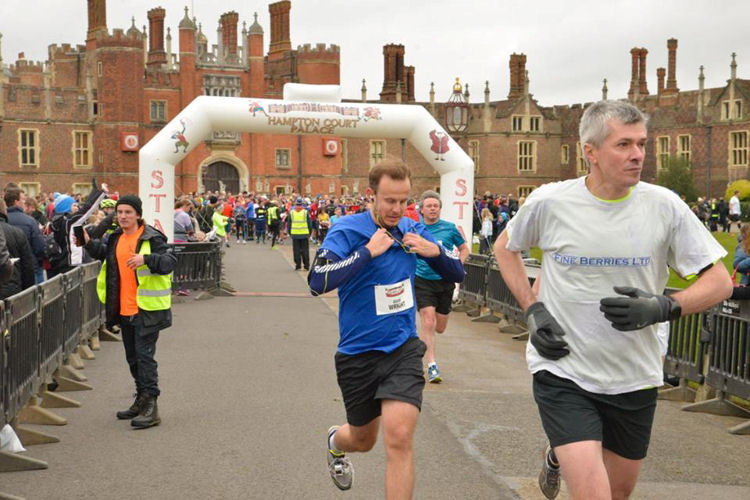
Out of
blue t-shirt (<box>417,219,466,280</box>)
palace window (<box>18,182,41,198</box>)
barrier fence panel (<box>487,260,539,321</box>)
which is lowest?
barrier fence panel (<box>487,260,539,321</box>)

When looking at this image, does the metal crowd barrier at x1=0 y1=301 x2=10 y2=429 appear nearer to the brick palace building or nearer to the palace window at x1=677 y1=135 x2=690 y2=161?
the brick palace building

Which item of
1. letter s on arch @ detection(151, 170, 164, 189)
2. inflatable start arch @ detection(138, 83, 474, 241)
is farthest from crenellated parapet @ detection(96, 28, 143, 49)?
letter s on arch @ detection(151, 170, 164, 189)

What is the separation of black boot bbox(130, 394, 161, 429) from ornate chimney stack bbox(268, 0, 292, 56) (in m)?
54.3

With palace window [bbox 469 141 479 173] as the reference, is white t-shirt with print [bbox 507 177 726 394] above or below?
below

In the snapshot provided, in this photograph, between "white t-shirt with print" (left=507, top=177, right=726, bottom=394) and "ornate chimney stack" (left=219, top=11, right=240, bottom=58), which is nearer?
"white t-shirt with print" (left=507, top=177, right=726, bottom=394)

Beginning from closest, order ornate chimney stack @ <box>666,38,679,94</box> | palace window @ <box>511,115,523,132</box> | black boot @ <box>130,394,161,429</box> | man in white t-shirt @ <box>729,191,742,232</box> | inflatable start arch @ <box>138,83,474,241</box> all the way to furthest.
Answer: black boot @ <box>130,394,161,429</box> → inflatable start arch @ <box>138,83,474,241</box> → man in white t-shirt @ <box>729,191,742,232</box> → ornate chimney stack @ <box>666,38,679,94</box> → palace window @ <box>511,115,523,132</box>

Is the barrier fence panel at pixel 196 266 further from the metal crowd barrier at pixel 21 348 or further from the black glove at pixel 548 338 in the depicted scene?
the black glove at pixel 548 338

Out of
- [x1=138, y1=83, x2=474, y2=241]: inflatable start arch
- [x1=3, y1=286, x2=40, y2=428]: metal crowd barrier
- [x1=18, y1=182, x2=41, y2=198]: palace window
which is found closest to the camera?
[x1=3, y1=286, x2=40, y2=428]: metal crowd barrier

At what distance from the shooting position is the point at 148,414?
7621mm

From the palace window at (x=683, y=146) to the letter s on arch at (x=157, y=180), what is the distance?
44.5 m

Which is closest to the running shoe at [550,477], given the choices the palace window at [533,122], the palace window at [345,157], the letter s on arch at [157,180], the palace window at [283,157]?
the letter s on arch at [157,180]

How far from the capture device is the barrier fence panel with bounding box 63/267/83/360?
973 centimetres

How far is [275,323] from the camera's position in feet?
46.8

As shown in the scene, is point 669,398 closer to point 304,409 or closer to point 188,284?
point 304,409
